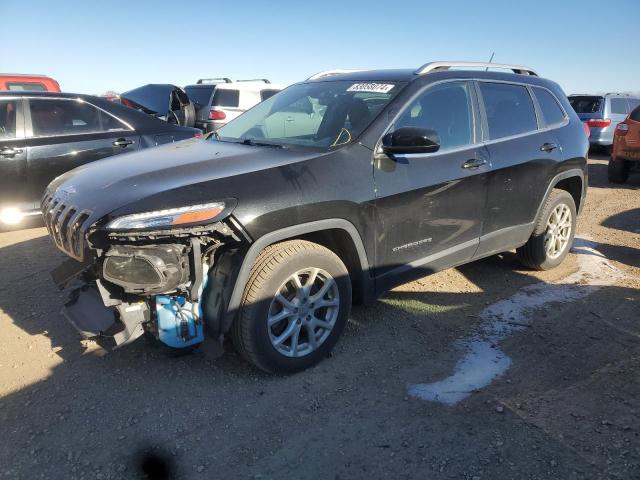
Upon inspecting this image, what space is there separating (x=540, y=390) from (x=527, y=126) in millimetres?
2395

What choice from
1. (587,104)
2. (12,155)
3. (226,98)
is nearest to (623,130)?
(587,104)

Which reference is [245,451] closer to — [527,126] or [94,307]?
[94,307]

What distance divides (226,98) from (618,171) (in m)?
8.47

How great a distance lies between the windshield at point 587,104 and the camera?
14.5m

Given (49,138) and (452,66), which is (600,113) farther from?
(49,138)

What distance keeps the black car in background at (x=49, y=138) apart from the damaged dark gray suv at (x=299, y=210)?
2.30 metres

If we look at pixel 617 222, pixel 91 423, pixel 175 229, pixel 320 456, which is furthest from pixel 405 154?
pixel 617 222

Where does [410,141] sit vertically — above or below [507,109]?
below

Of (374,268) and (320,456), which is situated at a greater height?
(374,268)

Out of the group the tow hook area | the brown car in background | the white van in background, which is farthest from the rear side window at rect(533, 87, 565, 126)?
the white van in background

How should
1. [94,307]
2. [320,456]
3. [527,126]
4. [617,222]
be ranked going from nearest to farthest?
[320,456] → [94,307] → [527,126] → [617,222]

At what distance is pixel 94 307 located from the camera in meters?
2.94

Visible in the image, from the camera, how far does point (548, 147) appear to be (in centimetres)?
447

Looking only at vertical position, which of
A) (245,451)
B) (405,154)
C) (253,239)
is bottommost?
(245,451)
